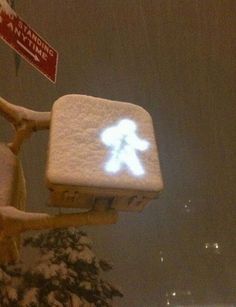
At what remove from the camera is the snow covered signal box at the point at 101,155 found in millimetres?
2021

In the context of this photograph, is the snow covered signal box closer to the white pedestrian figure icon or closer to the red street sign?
the white pedestrian figure icon

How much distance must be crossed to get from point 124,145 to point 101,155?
146mm

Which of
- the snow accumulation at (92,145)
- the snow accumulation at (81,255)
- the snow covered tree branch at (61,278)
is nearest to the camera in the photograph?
the snow accumulation at (92,145)

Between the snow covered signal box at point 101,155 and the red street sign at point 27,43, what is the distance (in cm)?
103

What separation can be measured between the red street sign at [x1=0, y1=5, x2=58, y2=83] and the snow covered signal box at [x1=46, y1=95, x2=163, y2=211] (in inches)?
40.5

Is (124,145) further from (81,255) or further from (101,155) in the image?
(81,255)

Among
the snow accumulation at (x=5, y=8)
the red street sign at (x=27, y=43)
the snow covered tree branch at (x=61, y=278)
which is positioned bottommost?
the snow covered tree branch at (x=61, y=278)

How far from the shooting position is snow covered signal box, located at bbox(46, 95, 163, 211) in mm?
2021

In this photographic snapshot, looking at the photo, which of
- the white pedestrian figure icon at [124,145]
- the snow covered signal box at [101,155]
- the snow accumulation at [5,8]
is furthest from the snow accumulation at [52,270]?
the white pedestrian figure icon at [124,145]

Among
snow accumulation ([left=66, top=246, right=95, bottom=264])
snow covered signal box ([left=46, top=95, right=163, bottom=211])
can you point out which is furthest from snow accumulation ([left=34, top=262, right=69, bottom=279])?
snow covered signal box ([left=46, top=95, right=163, bottom=211])

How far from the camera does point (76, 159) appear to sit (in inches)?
80.5

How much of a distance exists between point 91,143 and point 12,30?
152cm

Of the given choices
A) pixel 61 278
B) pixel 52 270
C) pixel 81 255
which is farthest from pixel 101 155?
pixel 81 255

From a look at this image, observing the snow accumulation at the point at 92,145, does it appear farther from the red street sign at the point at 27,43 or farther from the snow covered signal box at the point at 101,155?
the red street sign at the point at 27,43
